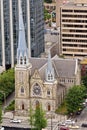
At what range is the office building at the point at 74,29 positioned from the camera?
169125 mm

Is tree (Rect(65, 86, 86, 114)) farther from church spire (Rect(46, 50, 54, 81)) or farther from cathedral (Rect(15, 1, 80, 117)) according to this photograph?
church spire (Rect(46, 50, 54, 81))

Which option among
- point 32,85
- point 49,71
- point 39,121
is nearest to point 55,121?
point 32,85

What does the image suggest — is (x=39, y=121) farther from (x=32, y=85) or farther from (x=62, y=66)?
(x=62, y=66)

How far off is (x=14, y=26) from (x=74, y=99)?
41.8 m

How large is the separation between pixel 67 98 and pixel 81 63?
31.7 meters

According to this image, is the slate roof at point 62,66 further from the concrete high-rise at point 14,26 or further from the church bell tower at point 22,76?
the concrete high-rise at point 14,26

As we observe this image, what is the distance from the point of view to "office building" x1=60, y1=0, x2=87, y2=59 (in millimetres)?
169125

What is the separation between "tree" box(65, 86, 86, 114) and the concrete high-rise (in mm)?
35822

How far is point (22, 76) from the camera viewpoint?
12900cm

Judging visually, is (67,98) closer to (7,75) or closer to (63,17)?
(7,75)

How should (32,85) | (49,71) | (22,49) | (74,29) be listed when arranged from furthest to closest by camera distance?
(74,29), (32,85), (22,49), (49,71)

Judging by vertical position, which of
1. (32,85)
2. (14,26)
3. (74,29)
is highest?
(14,26)

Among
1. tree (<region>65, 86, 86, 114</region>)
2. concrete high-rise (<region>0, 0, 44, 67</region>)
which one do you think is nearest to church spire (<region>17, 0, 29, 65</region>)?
tree (<region>65, 86, 86, 114</region>)

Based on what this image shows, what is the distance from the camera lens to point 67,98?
12975cm
